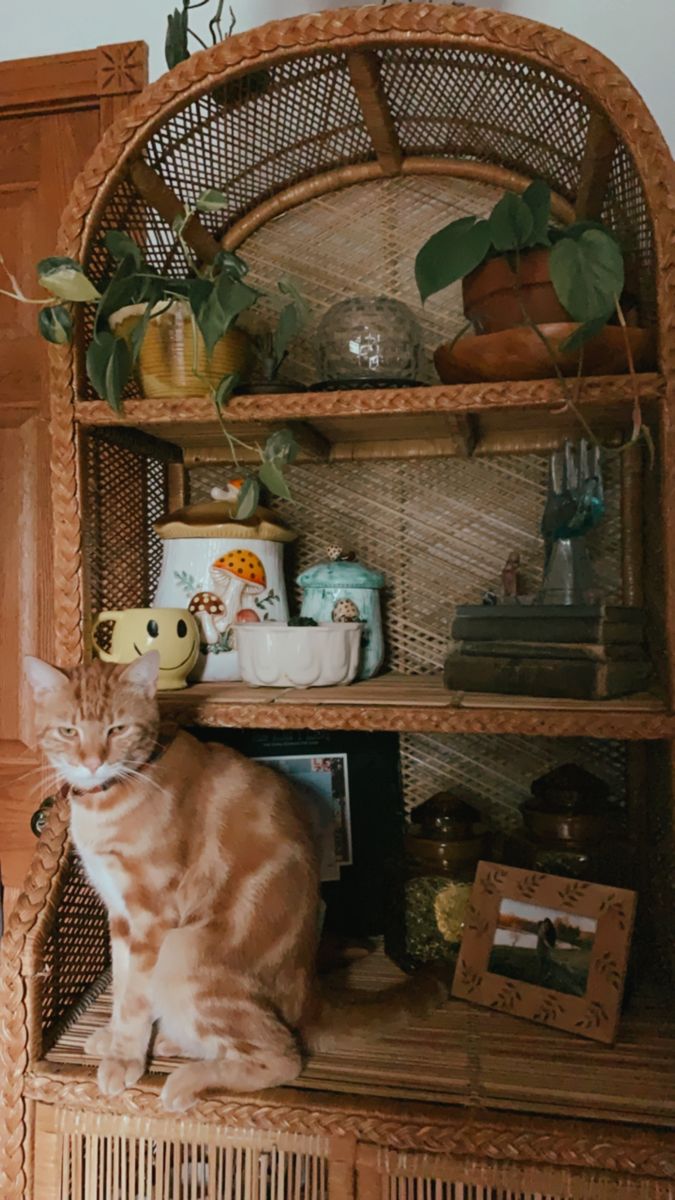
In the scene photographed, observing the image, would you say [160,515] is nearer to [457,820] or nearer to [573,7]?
[457,820]

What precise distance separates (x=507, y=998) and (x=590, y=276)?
805 millimetres

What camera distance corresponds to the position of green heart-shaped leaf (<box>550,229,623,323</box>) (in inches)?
31.8

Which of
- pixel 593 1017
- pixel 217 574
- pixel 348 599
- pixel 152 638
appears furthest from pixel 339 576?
pixel 593 1017

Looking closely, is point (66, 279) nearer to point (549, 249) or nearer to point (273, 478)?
point (273, 478)

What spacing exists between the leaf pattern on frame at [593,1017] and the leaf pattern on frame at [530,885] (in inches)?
5.1

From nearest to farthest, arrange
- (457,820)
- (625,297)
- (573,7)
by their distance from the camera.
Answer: (625,297) → (457,820) → (573,7)

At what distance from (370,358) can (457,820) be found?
61 centimetres

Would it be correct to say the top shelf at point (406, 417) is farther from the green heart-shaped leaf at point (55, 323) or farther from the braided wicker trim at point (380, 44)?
the braided wicker trim at point (380, 44)

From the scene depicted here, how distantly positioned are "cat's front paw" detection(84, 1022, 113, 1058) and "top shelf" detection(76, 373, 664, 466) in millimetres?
701

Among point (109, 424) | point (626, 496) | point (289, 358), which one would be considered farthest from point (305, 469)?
point (626, 496)

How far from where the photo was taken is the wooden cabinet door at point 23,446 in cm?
142

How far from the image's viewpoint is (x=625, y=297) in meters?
0.95

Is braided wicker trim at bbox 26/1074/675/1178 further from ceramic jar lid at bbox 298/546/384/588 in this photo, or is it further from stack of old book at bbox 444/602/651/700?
ceramic jar lid at bbox 298/546/384/588

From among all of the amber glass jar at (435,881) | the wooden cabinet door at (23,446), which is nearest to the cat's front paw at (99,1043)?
the amber glass jar at (435,881)
